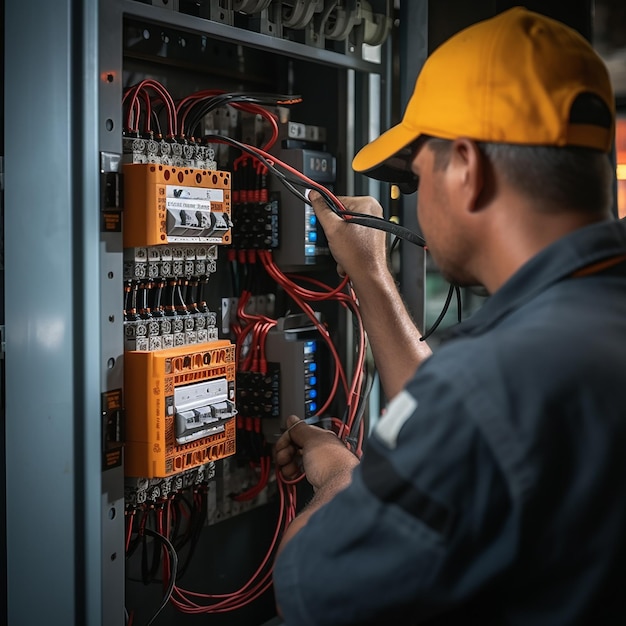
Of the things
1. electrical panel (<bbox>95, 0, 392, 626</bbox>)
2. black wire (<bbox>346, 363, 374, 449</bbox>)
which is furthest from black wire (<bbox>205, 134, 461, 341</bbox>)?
black wire (<bbox>346, 363, 374, 449</bbox>)

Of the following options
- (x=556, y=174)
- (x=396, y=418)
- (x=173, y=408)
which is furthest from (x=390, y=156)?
(x=173, y=408)

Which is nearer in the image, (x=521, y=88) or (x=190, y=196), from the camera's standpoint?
(x=521, y=88)

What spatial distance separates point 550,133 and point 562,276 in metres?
0.18

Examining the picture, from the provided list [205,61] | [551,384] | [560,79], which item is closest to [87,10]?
[205,61]

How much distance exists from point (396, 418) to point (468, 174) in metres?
0.34

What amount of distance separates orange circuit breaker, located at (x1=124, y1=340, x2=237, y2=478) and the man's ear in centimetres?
87

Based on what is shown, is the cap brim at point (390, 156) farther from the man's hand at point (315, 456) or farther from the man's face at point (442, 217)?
the man's hand at point (315, 456)

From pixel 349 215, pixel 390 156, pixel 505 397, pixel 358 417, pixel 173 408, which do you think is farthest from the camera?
pixel 358 417

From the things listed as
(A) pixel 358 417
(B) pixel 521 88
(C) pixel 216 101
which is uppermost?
(C) pixel 216 101

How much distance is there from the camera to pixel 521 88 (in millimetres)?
1023

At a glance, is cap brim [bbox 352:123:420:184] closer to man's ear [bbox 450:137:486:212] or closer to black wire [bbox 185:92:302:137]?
man's ear [bbox 450:137:486:212]

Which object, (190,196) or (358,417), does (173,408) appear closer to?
(190,196)

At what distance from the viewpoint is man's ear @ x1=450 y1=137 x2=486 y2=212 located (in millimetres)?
1040

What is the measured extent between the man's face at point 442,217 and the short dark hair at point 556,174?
0.28 feet
